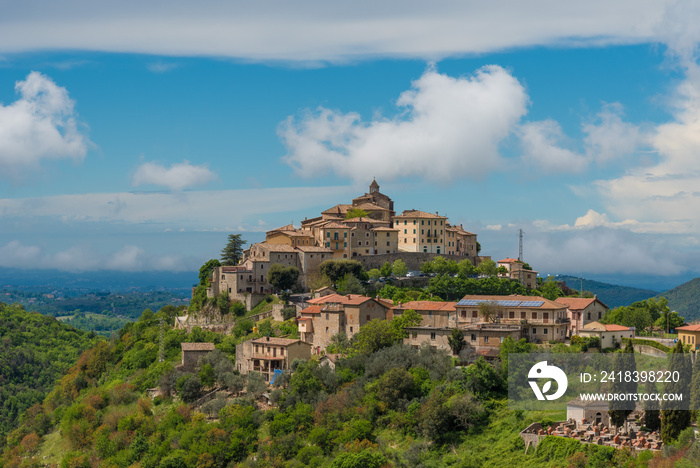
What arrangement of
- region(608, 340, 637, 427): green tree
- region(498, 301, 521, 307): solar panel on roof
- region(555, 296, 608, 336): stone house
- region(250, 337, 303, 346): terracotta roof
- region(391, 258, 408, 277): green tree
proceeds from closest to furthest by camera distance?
region(608, 340, 637, 427): green tree < region(555, 296, 608, 336): stone house < region(498, 301, 521, 307): solar panel on roof < region(250, 337, 303, 346): terracotta roof < region(391, 258, 408, 277): green tree

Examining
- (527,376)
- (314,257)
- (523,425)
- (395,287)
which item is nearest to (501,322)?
(527,376)

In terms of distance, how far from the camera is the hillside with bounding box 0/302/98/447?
108 meters

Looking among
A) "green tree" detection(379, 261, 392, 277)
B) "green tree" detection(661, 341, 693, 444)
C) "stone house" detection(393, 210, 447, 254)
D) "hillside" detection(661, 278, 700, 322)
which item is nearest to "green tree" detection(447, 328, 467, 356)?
"green tree" detection(661, 341, 693, 444)

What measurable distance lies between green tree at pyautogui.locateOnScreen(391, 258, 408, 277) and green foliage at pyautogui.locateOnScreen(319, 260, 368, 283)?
157 inches

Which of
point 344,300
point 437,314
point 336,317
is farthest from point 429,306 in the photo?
point 336,317

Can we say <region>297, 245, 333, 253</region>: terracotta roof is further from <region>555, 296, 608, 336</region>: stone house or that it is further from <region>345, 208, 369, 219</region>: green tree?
<region>555, 296, 608, 336</region>: stone house

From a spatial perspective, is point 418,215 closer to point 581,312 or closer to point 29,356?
point 581,312

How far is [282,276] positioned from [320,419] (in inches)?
918

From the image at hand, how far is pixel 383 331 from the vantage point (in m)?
57.0

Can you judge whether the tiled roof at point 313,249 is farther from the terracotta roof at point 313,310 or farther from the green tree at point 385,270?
the terracotta roof at point 313,310

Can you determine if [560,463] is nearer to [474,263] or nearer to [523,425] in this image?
[523,425]

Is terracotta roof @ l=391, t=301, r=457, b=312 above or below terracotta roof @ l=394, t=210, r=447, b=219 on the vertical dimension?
below

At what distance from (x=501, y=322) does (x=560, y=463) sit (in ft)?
61.6

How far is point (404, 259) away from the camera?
3263 inches
